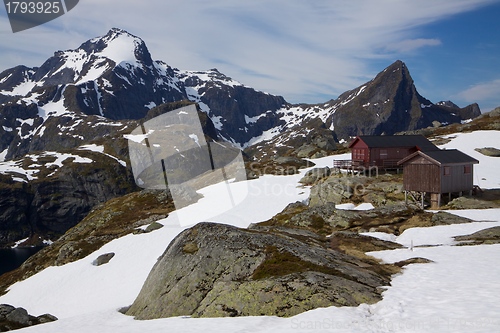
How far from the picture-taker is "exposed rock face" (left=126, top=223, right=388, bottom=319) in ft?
51.2

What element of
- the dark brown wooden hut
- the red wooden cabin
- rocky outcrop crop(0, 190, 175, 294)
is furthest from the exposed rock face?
the red wooden cabin

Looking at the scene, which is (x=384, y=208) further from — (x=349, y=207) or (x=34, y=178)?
(x=34, y=178)

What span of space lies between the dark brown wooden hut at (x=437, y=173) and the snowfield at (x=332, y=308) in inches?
254

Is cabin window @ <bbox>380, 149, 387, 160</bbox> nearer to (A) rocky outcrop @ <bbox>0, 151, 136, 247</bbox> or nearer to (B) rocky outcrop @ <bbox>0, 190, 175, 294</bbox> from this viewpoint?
(B) rocky outcrop @ <bbox>0, 190, 175, 294</bbox>

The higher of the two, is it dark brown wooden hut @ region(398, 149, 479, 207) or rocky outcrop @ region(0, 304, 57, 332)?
dark brown wooden hut @ region(398, 149, 479, 207)

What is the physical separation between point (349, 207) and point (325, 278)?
1419 inches

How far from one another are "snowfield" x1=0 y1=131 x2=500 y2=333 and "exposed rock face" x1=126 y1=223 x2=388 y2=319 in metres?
0.84

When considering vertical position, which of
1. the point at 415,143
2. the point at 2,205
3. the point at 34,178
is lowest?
the point at 2,205

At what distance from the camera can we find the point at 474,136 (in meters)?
93.8

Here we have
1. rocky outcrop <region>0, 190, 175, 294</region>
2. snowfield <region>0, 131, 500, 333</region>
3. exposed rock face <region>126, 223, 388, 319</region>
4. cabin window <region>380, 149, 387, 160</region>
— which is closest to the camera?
snowfield <region>0, 131, 500, 333</region>

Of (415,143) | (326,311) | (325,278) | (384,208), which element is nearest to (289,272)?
(325,278)

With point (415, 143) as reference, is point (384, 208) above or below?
below

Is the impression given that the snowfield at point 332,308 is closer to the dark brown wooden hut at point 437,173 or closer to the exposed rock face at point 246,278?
the exposed rock face at point 246,278

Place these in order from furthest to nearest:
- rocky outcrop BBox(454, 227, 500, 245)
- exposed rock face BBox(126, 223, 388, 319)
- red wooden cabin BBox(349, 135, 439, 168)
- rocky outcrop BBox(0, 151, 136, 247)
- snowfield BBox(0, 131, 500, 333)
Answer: rocky outcrop BBox(0, 151, 136, 247), red wooden cabin BBox(349, 135, 439, 168), rocky outcrop BBox(454, 227, 500, 245), exposed rock face BBox(126, 223, 388, 319), snowfield BBox(0, 131, 500, 333)
